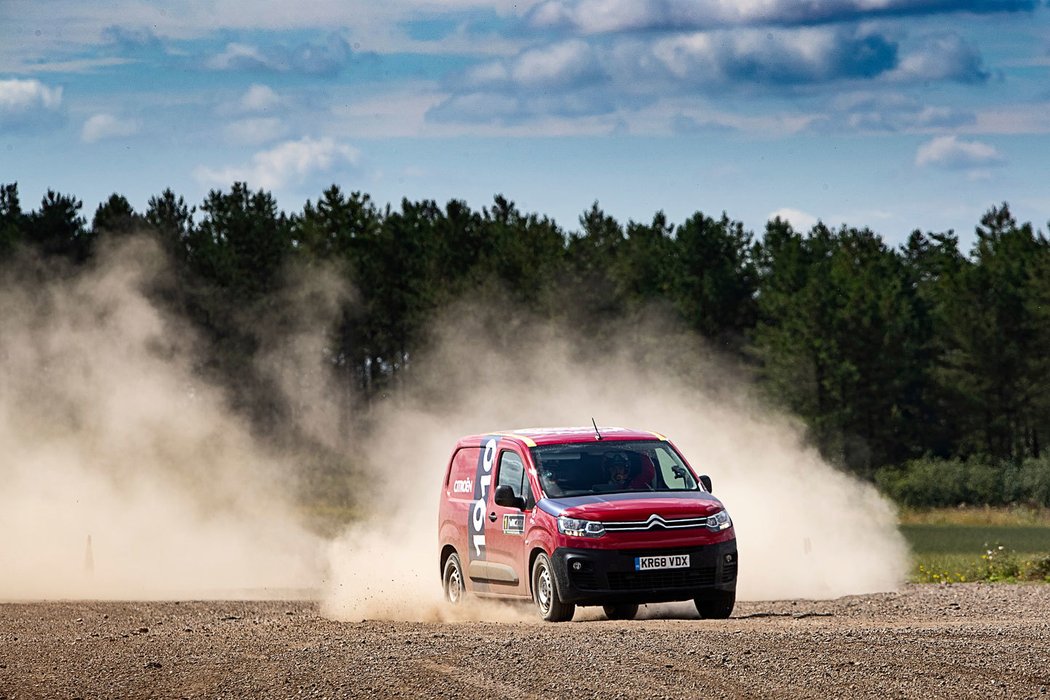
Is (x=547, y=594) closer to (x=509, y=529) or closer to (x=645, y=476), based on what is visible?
(x=509, y=529)

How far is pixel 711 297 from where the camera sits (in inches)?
3292

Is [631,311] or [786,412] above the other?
[631,311]

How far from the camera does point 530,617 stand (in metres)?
16.5

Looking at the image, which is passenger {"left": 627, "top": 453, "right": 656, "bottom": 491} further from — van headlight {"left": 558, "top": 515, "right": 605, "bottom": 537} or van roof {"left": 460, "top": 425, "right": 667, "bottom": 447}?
van headlight {"left": 558, "top": 515, "right": 605, "bottom": 537}

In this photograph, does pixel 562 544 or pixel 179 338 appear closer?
pixel 562 544

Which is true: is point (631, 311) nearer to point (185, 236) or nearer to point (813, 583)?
point (185, 236)

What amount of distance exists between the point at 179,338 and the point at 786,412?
27323mm

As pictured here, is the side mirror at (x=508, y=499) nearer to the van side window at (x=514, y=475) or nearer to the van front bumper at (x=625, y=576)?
the van side window at (x=514, y=475)

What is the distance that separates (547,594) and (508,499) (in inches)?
41.9

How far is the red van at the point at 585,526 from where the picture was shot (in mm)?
15109

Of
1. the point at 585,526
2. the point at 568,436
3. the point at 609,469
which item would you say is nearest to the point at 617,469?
the point at 609,469

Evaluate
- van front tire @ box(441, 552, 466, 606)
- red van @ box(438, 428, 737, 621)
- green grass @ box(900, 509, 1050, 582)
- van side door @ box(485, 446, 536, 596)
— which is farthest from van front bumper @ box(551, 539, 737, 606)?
green grass @ box(900, 509, 1050, 582)

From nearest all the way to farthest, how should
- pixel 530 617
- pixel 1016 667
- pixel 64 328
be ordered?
pixel 1016 667
pixel 530 617
pixel 64 328

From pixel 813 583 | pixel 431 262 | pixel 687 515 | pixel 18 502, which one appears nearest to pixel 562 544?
pixel 687 515
